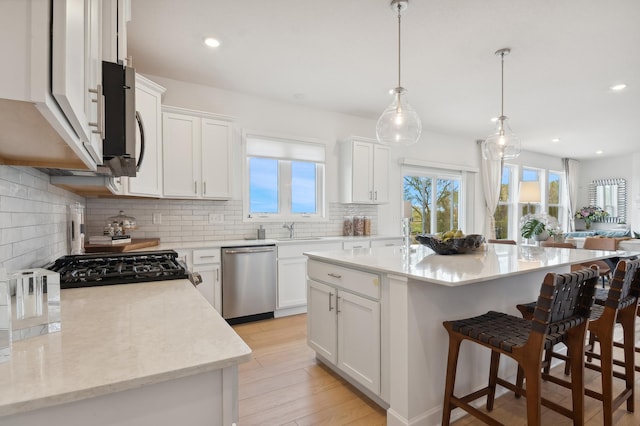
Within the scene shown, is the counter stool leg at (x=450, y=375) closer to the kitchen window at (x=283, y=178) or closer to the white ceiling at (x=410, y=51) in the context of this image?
the white ceiling at (x=410, y=51)

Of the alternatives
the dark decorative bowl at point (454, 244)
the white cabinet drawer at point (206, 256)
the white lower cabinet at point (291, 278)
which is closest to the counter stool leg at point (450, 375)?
the dark decorative bowl at point (454, 244)

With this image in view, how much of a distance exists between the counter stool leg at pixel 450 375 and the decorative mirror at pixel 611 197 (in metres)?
9.51

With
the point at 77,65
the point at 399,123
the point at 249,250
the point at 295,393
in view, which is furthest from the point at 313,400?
the point at 77,65

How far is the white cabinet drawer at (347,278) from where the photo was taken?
6.38ft

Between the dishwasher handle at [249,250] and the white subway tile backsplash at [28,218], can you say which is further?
the dishwasher handle at [249,250]

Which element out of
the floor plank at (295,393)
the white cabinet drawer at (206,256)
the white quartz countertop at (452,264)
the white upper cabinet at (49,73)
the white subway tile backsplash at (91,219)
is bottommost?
the floor plank at (295,393)

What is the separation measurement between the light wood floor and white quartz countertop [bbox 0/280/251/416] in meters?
1.25

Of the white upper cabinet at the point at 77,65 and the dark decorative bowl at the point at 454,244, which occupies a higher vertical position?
the white upper cabinet at the point at 77,65

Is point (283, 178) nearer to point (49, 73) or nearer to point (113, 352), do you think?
point (113, 352)

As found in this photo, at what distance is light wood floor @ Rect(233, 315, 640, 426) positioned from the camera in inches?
75.9

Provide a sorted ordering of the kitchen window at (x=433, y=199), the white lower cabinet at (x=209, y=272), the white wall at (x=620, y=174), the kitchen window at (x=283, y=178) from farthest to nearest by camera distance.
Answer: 1. the white wall at (x=620, y=174)
2. the kitchen window at (x=433, y=199)
3. the kitchen window at (x=283, y=178)
4. the white lower cabinet at (x=209, y=272)

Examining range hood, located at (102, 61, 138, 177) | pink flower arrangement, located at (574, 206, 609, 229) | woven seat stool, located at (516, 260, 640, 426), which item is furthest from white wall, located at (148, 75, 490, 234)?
pink flower arrangement, located at (574, 206, 609, 229)

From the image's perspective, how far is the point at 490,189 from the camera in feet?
21.4

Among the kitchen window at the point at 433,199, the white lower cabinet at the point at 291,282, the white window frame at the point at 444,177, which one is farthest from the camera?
the kitchen window at the point at 433,199
